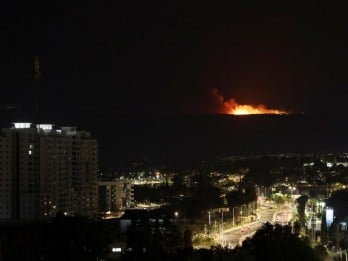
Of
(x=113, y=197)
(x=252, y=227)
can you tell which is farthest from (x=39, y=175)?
(x=252, y=227)

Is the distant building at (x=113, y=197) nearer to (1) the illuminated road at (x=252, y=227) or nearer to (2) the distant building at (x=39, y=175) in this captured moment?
(2) the distant building at (x=39, y=175)

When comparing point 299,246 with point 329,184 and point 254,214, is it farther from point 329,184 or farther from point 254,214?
point 329,184

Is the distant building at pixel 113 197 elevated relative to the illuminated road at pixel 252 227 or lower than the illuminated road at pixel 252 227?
elevated

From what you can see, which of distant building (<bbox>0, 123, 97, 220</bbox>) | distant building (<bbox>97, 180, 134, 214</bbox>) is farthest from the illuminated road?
distant building (<bbox>0, 123, 97, 220</bbox>)

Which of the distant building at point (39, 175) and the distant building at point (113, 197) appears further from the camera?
the distant building at point (113, 197)

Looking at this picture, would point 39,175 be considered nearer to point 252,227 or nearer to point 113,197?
point 113,197

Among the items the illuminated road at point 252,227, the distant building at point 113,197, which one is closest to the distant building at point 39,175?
the distant building at point 113,197
